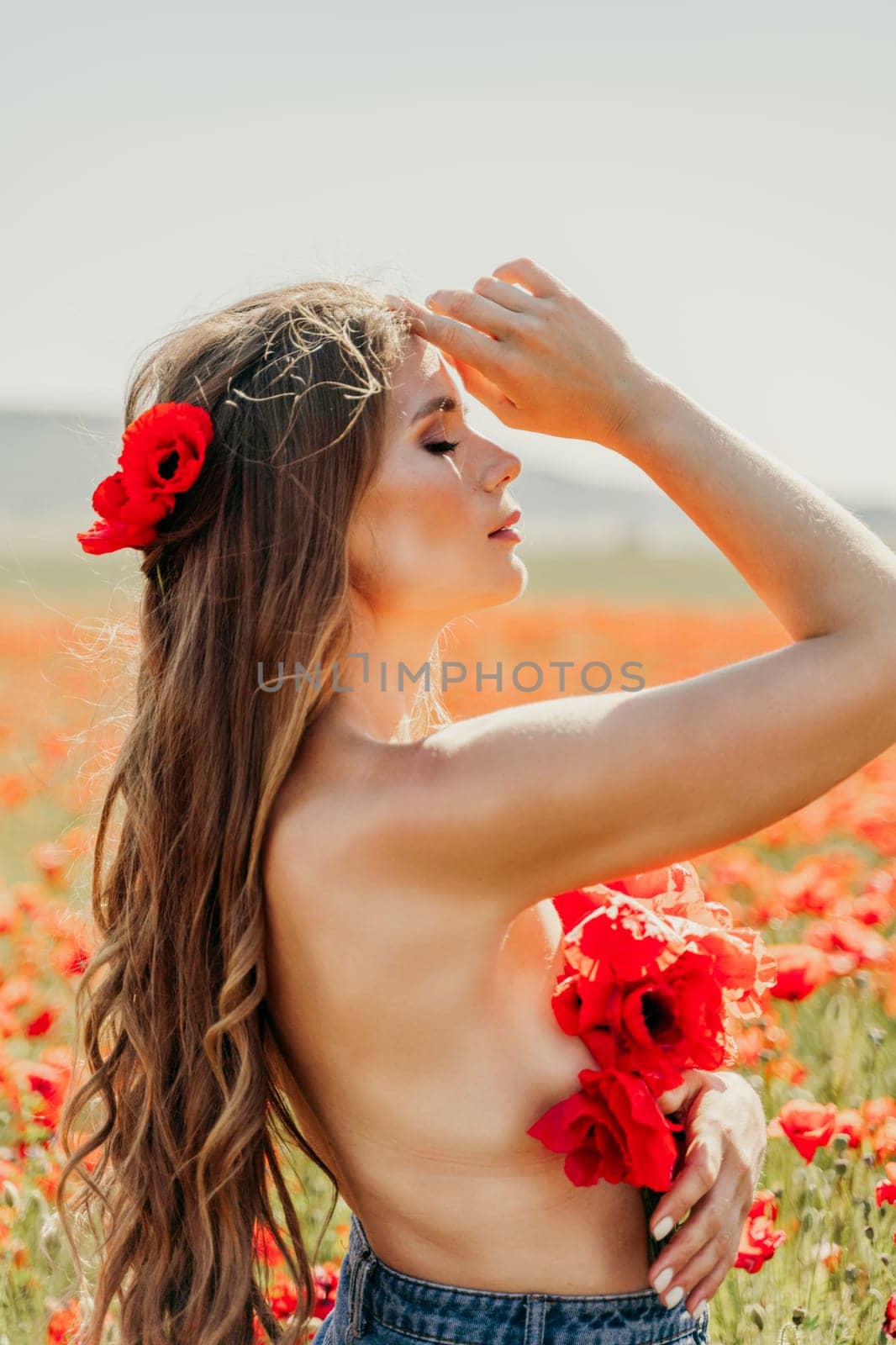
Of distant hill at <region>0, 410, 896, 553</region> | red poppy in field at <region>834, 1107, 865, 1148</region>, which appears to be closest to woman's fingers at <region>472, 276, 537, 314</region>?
red poppy in field at <region>834, 1107, 865, 1148</region>

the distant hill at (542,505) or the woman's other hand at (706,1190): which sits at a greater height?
the distant hill at (542,505)

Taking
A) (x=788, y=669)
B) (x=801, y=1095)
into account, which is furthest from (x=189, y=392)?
(x=801, y=1095)

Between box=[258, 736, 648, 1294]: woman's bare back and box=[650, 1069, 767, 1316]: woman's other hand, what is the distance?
0.26 ft

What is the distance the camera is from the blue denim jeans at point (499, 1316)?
1876mm

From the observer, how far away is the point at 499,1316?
189 centimetres

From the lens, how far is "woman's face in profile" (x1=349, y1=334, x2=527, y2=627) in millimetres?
2088

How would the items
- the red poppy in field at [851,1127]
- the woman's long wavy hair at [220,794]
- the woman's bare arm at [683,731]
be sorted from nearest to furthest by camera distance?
the woman's bare arm at [683,731] < the woman's long wavy hair at [220,794] < the red poppy in field at [851,1127]

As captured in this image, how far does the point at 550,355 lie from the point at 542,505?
176 m

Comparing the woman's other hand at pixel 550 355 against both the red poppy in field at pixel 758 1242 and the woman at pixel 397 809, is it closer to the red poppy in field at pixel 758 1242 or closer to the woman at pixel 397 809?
the woman at pixel 397 809

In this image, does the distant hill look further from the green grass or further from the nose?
the nose

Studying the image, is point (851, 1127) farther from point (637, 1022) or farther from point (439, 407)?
point (439, 407)

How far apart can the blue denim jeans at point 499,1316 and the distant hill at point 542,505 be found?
9512 cm

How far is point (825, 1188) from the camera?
10.0ft

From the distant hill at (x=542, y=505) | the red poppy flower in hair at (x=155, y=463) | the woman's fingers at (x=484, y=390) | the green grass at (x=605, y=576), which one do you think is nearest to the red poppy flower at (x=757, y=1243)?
the woman's fingers at (x=484, y=390)
